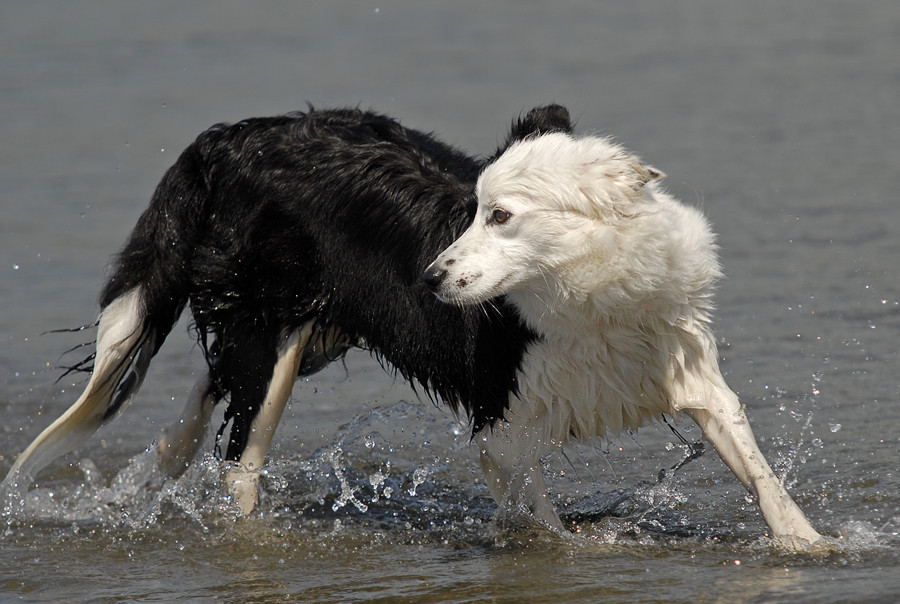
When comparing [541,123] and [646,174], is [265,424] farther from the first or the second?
[646,174]

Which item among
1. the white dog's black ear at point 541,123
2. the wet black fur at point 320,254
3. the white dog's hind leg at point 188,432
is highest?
the white dog's black ear at point 541,123

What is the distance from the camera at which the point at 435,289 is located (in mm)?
4223

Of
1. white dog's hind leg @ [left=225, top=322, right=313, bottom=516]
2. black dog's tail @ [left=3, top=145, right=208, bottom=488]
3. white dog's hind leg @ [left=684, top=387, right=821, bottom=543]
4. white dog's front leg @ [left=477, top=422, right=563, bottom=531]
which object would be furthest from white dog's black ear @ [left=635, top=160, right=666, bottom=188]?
black dog's tail @ [left=3, top=145, right=208, bottom=488]

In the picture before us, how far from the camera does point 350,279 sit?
5.00m

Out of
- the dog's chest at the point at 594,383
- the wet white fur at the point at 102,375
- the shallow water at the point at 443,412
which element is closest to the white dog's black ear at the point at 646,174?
the dog's chest at the point at 594,383

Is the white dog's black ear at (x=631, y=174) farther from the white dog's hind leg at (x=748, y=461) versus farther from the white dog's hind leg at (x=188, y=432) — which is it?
the white dog's hind leg at (x=188, y=432)

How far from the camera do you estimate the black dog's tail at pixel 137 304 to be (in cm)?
539

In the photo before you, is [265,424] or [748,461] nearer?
[748,461]

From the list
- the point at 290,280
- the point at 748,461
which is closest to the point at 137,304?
the point at 290,280

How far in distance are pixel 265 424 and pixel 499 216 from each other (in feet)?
6.01

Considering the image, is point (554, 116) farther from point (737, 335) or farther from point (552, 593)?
point (737, 335)

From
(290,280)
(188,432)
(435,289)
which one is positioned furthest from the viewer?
(188,432)

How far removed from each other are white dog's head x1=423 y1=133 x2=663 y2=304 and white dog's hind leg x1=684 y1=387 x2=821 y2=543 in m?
0.70

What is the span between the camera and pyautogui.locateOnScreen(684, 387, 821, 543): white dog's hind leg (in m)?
4.21
